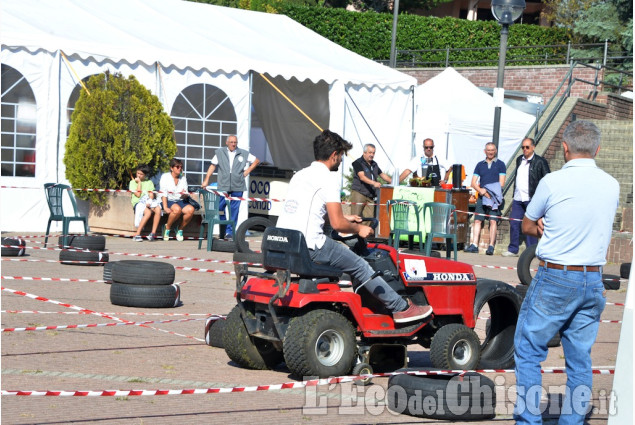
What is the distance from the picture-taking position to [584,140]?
228 inches

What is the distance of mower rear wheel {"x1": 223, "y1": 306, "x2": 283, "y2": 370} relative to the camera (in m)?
7.59

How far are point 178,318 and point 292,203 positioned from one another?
2.86m

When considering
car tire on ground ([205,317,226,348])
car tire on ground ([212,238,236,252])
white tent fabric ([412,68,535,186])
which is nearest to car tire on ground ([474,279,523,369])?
car tire on ground ([205,317,226,348])

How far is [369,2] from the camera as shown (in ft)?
161

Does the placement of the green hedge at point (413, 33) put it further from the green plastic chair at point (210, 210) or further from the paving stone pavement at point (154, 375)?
the paving stone pavement at point (154, 375)

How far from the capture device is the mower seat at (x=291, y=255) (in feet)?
23.6

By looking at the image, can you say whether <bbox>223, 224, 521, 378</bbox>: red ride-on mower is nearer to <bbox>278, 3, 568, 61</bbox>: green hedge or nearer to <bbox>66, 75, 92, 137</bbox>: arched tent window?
<bbox>66, 75, 92, 137</bbox>: arched tent window

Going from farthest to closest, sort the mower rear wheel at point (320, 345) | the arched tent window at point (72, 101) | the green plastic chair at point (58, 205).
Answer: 1. the arched tent window at point (72, 101)
2. the green plastic chair at point (58, 205)
3. the mower rear wheel at point (320, 345)

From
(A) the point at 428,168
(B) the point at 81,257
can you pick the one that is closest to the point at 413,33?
(A) the point at 428,168

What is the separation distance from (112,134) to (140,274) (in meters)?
7.51

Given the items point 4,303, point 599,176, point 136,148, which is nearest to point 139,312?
point 4,303

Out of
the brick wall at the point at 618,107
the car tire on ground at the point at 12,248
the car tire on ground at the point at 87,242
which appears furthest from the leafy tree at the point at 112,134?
the brick wall at the point at 618,107

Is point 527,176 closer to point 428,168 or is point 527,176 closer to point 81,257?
point 428,168

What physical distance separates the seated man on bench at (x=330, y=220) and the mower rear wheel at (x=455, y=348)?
0.25m
